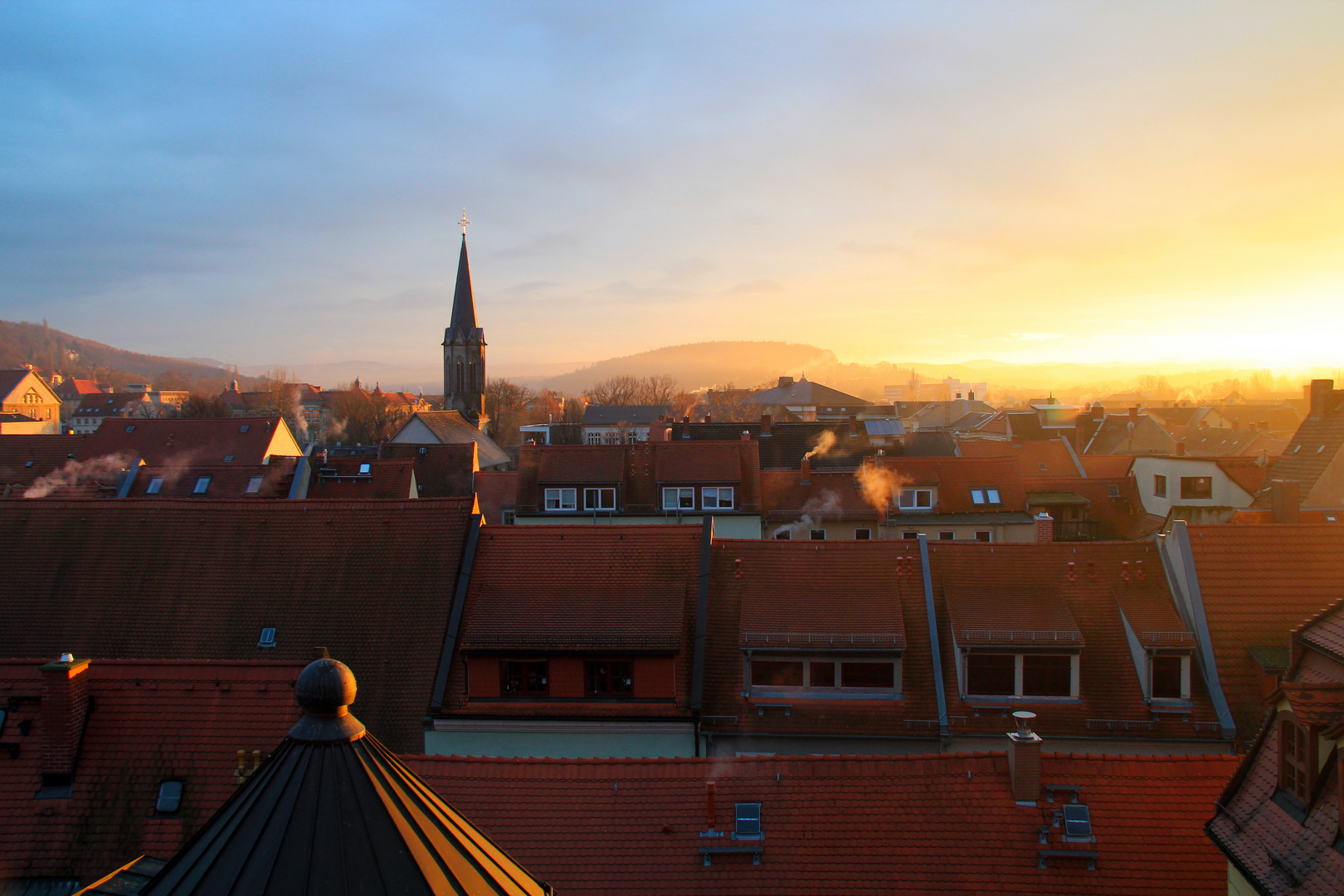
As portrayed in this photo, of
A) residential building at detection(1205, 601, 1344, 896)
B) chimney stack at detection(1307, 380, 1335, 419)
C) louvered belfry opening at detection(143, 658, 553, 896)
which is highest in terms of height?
chimney stack at detection(1307, 380, 1335, 419)

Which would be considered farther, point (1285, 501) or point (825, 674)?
point (1285, 501)

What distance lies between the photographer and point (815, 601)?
1770 cm

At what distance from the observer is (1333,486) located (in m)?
32.9

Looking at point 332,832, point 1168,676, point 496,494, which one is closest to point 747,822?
point 332,832

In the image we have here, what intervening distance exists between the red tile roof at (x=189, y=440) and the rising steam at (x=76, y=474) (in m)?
2.83

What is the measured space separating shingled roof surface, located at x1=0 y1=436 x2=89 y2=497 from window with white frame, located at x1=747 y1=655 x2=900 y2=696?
42723 mm

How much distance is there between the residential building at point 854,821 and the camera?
1078cm

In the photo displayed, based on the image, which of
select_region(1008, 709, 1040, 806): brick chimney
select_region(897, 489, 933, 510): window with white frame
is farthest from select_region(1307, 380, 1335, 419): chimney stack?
select_region(1008, 709, 1040, 806): brick chimney

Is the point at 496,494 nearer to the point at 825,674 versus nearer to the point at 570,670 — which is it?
the point at 570,670

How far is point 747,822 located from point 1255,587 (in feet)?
42.0

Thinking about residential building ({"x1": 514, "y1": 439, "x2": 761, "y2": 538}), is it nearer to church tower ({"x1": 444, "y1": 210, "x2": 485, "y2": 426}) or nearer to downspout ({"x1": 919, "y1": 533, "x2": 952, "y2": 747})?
downspout ({"x1": 919, "y1": 533, "x2": 952, "y2": 747})

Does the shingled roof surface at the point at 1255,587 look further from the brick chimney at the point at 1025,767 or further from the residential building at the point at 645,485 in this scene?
the residential building at the point at 645,485

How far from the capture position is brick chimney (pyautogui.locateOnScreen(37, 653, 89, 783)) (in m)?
12.4

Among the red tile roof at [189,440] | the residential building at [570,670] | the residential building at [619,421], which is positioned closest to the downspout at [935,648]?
the residential building at [570,670]
